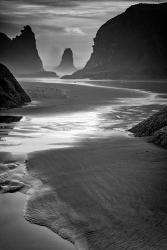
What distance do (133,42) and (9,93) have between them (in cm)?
11100

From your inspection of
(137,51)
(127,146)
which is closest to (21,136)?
Answer: (127,146)

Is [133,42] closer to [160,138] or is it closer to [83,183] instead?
[160,138]

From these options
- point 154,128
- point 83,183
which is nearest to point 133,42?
point 154,128

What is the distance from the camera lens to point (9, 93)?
23.1 metres

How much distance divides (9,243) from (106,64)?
125 meters

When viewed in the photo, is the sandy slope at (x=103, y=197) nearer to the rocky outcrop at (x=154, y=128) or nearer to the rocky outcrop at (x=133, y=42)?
the rocky outcrop at (x=154, y=128)

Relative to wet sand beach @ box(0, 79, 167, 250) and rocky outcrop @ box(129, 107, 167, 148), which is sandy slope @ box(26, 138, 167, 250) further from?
rocky outcrop @ box(129, 107, 167, 148)

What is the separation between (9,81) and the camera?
2475 cm

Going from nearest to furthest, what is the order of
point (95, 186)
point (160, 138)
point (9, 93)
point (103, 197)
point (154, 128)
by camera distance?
point (103, 197) → point (95, 186) → point (160, 138) → point (154, 128) → point (9, 93)

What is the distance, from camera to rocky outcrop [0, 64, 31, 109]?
2142 centimetres

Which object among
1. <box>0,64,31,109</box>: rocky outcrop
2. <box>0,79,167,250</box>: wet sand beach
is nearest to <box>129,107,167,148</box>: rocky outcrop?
<box>0,79,167,250</box>: wet sand beach

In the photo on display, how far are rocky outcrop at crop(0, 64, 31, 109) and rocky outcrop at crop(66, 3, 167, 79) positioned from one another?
279ft

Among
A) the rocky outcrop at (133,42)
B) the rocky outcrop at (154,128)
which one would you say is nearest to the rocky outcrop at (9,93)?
the rocky outcrop at (154,128)

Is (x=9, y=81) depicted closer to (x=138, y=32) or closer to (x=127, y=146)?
(x=127, y=146)
